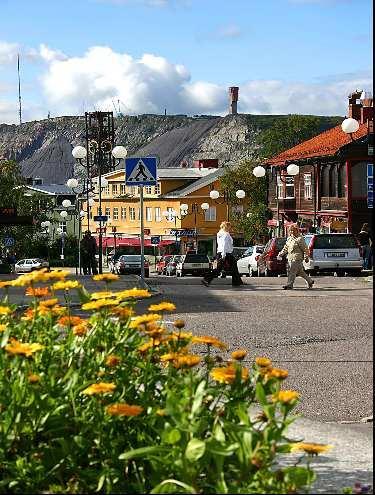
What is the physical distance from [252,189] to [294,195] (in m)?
13.4

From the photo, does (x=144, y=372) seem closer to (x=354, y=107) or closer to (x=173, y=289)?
(x=173, y=289)

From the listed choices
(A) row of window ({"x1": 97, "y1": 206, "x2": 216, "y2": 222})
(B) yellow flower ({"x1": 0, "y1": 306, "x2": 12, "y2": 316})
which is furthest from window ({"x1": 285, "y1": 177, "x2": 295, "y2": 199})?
(B) yellow flower ({"x1": 0, "y1": 306, "x2": 12, "y2": 316})

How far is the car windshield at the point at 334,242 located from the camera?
34.7m

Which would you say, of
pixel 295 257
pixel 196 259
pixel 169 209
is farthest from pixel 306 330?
pixel 169 209

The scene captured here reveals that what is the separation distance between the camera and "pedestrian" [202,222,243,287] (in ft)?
82.8

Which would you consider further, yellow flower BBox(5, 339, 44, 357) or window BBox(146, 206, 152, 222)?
window BBox(146, 206, 152, 222)

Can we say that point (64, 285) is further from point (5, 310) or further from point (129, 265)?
point (129, 265)

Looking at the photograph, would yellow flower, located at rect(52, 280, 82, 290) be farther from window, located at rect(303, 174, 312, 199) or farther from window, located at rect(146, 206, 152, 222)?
window, located at rect(146, 206, 152, 222)

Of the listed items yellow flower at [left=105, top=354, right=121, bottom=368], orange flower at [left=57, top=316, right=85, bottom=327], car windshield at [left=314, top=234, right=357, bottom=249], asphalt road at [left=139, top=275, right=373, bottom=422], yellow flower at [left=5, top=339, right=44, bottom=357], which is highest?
car windshield at [left=314, top=234, right=357, bottom=249]

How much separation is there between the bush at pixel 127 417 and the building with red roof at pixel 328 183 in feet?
139

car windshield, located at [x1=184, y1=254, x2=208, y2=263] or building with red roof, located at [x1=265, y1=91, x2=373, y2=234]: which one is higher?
building with red roof, located at [x1=265, y1=91, x2=373, y2=234]

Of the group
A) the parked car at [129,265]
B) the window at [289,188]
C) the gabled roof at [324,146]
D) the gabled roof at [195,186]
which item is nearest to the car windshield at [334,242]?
the gabled roof at [324,146]

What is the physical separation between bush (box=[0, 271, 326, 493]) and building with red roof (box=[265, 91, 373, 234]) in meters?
42.4

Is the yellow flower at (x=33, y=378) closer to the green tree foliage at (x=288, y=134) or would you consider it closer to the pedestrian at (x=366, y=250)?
the pedestrian at (x=366, y=250)
